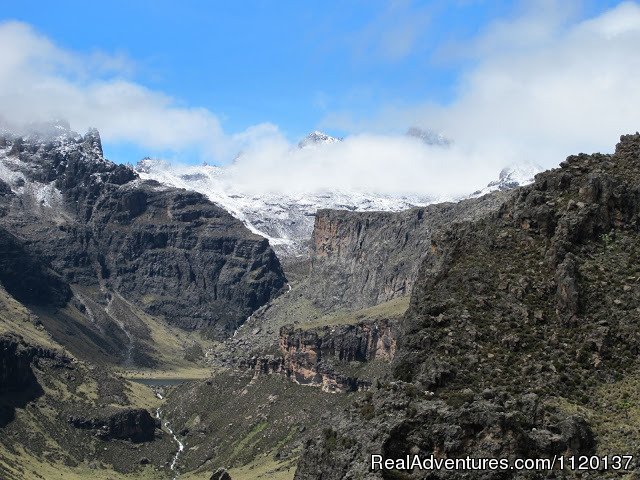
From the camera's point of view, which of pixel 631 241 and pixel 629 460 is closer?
pixel 629 460

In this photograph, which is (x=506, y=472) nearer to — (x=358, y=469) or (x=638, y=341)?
(x=358, y=469)

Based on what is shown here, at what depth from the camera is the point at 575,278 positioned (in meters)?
90.2

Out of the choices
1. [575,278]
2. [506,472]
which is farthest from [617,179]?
[506,472]

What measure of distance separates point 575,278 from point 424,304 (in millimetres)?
15108

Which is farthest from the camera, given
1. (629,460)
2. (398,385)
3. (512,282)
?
(512,282)

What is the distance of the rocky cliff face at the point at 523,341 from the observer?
256 ft

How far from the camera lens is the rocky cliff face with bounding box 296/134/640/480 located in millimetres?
78062

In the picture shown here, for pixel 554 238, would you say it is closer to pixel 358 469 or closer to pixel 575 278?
pixel 575 278

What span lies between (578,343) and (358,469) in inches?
907

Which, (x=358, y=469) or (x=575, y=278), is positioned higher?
(x=575, y=278)

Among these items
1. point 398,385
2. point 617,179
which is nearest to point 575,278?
point 617,179

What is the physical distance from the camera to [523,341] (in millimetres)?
87750

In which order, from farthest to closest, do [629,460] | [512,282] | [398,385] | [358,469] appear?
[512,282]
[398,385]
[358,469]
[629,460]

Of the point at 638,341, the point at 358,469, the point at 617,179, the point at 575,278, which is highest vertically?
the point at 617,179
